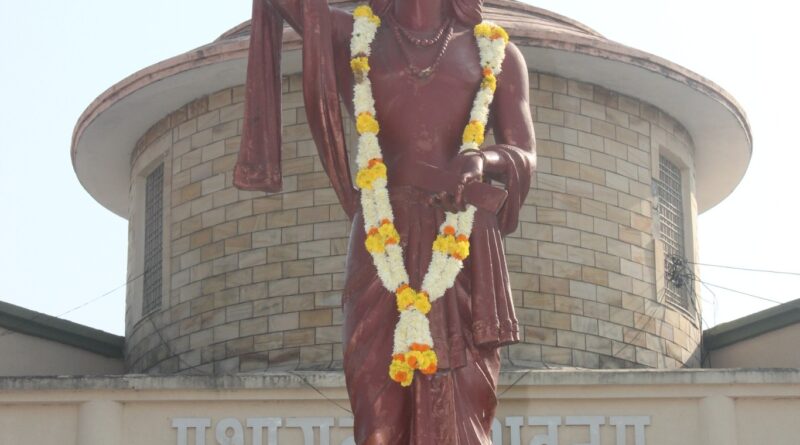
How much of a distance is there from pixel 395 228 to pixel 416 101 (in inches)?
23.1

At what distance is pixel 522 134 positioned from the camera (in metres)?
10.0

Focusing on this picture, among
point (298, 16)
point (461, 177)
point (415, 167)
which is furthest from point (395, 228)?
point (298, 16)

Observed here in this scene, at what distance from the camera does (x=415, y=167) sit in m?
9.77

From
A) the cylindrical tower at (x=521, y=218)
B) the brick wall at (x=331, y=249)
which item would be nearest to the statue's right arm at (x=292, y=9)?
the cylindrical tower at (x=521, y=218)

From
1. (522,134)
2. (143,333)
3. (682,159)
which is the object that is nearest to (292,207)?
(143,333)

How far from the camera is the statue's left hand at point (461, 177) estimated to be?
9.51 metres

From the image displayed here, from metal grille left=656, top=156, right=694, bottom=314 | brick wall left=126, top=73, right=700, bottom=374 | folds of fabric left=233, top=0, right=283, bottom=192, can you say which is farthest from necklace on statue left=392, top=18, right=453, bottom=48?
metal grille left=656, top=156, right=694, bottom=314

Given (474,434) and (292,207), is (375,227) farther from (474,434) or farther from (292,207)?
(292,207)

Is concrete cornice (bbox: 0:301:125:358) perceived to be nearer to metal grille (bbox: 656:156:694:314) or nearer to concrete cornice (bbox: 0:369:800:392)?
concrete cornice (bbox: 0:369:800:392)

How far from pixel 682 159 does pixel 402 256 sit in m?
17.7

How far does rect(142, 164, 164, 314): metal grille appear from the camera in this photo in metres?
26.8

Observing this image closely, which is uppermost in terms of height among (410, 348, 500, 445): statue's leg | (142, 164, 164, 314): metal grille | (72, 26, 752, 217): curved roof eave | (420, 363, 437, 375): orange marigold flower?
(72, 26, 752, 217): curved roof eave

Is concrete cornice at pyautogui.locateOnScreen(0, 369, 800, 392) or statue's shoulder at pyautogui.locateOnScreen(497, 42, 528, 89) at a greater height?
concrete cornice at pyautogui.locateOnScreen(0, 369, 800, 392)

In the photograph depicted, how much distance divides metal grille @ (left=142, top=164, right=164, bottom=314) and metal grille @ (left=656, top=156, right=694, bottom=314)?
589 centimetres
